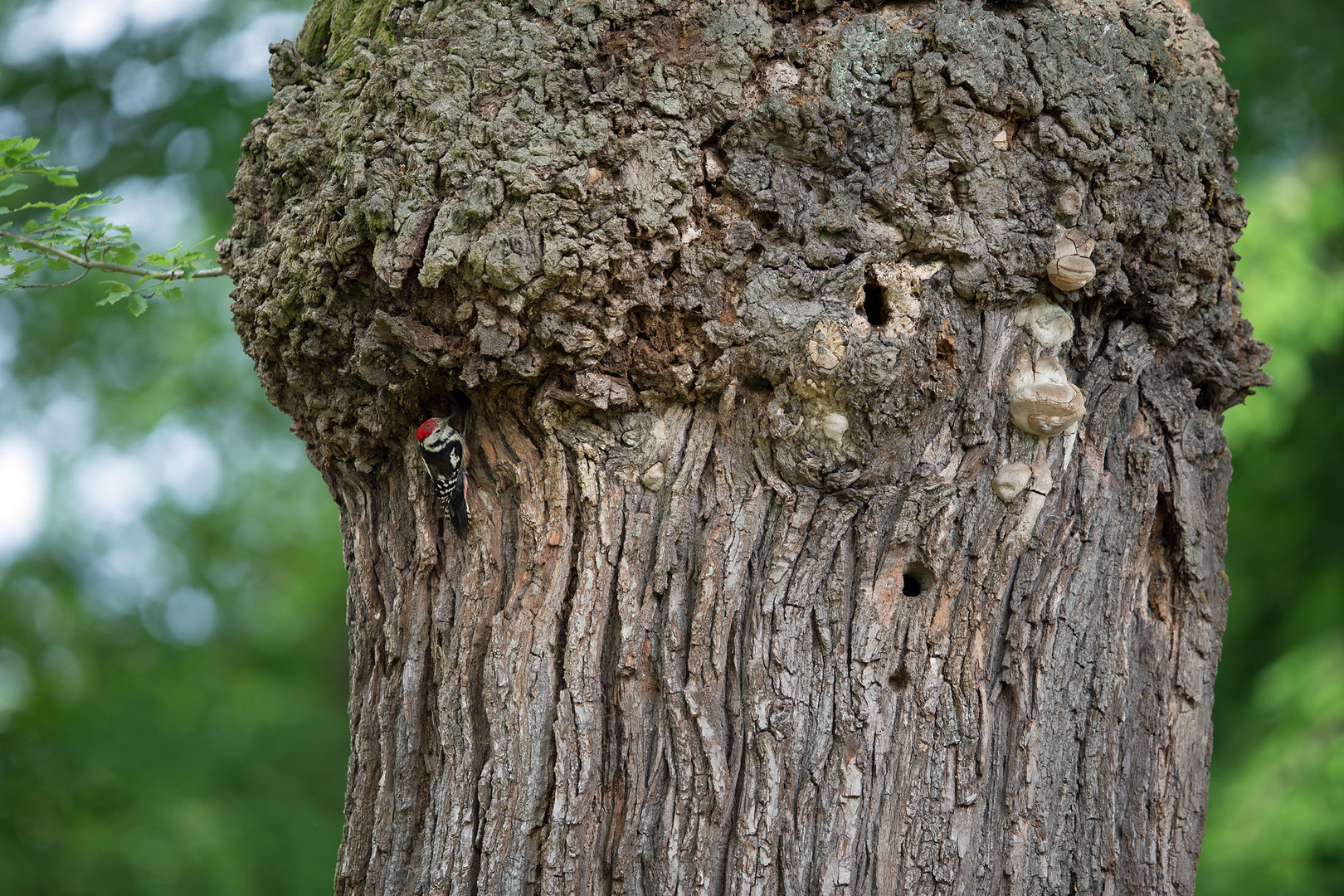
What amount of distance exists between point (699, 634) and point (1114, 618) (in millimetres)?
950

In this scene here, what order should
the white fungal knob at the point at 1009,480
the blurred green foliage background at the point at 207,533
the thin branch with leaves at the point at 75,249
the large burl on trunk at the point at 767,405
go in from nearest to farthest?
the large burl on trunk at the point at 767,405, the white fungal knob at the point at 1009,480, the thin branch with leaves at the point at 75,249, the blurred green foliage background at the point at 207,533

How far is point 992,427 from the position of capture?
6.93 feet

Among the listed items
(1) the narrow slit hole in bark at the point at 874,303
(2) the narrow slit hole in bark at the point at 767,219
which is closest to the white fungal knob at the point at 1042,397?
(1) the narrow slit hole in bark at the point at 874,303

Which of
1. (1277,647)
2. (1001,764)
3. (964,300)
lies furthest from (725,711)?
(1277,647)

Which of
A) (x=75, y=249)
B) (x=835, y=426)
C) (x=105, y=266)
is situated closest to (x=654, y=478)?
(x=835, y=426)

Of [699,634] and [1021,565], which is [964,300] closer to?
[1021,565]

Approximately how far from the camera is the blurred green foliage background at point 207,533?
18.2ft

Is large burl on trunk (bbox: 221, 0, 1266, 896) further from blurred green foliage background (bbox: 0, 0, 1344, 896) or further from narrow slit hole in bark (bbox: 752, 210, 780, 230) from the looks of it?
blurred green foliage background (bbox: 0, 0, 1344, 896)

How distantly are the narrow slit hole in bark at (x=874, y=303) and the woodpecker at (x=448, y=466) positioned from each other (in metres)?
0.95

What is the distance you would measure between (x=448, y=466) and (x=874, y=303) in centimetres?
100

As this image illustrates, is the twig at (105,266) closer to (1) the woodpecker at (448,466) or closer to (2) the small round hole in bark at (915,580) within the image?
(1) the woodpecker at (448,466)

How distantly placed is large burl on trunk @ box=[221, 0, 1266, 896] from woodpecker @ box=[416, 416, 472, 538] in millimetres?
58

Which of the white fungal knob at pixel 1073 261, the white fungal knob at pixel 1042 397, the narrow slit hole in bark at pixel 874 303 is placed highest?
the white fungal knob at pixel 1073 261

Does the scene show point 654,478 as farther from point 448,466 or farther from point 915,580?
point 915,580
